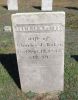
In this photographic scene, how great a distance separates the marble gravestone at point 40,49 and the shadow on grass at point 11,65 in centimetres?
60

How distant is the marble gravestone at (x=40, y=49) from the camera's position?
5281mm

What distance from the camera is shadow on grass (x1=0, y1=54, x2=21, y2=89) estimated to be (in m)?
6.86

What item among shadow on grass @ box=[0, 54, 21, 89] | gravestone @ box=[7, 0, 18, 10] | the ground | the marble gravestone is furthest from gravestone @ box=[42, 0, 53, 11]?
the marble gravestone

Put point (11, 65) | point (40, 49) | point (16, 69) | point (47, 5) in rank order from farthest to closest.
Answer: point (47, 5) → point (11, 65) → point (16, 69) → point (40, 49)

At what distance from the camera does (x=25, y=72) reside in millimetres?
5953

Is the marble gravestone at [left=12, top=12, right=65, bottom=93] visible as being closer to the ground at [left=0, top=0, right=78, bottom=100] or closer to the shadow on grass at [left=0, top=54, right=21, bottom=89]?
the ground at [left=0, top=0, right=78, bottom=100]

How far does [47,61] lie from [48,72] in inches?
10.7

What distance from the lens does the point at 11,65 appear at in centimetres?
757

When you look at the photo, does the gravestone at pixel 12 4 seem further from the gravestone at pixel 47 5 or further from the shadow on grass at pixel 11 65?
the shadow on grass at pixel 11 65

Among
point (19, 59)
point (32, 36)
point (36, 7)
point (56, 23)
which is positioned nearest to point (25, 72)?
point (19, 59)

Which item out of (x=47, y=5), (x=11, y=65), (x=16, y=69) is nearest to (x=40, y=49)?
(x=16, y=69)

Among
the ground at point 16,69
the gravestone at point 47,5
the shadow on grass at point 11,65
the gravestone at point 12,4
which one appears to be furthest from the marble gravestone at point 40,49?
the gravestone at point 12,4

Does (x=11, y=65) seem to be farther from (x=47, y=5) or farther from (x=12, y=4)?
(x=12, y=4)

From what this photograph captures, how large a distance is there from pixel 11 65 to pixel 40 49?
6.83ft
